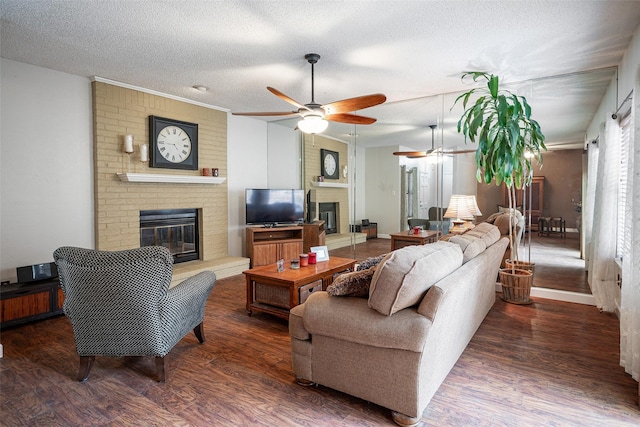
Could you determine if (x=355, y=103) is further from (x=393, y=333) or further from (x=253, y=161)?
(x=253, y=161)

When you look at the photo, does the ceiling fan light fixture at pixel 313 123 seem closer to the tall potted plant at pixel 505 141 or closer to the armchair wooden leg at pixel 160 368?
the tall potted plant at pixel 505 141

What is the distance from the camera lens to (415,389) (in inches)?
70.2

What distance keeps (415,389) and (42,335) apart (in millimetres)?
3209

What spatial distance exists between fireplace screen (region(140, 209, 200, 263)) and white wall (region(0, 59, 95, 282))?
2.20ft

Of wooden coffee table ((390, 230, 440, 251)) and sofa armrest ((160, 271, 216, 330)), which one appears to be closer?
sofa armrest ((160, 271, 216, 330))

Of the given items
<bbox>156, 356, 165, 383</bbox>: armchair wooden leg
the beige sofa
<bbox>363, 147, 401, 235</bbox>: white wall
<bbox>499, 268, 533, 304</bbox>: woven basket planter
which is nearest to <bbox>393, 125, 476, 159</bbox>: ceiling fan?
<bbox>363, 147, 401, 235</bbox>: white wall

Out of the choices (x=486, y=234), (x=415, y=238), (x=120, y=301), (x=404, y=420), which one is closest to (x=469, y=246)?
(x=486, y=234)

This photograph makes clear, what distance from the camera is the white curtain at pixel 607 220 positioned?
340 centimetres

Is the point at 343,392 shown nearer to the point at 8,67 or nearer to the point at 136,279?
the point at 136,279

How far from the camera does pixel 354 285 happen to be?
203 centimetres

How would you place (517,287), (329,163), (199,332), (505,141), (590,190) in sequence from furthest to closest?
(329,163), (590,190), (517,287), (505,141), (199,332)

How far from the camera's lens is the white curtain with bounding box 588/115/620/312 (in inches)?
134

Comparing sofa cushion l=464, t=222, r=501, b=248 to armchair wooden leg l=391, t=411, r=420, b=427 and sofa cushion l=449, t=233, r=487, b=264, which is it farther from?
armchair wooden leg l=391, t=411, r=420, b=427

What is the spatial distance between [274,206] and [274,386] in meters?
3.88
